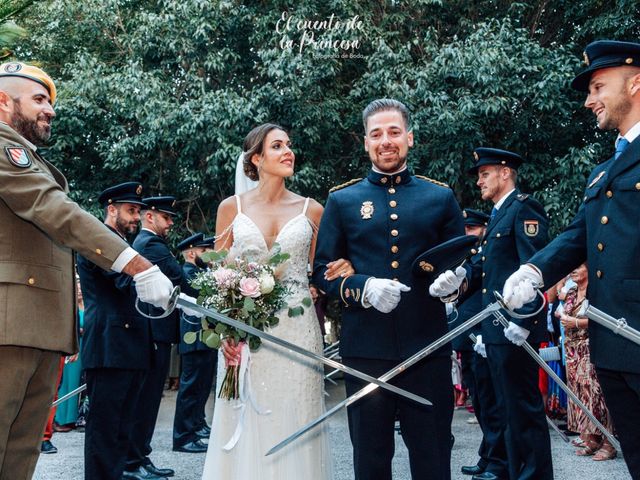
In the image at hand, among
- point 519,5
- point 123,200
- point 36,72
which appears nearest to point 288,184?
point 519,5

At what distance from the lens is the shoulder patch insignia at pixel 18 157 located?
3.46 metres

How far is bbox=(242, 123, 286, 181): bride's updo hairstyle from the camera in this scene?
16.2 ft

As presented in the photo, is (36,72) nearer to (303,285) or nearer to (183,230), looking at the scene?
(303,285)

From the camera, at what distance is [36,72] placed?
3900 mm

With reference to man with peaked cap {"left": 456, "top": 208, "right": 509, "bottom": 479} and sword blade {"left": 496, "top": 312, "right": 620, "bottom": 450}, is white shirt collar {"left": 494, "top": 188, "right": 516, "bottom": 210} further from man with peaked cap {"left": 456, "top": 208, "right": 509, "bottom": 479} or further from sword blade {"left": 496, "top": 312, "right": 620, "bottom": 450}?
sword blade {"left": 496, "top": 312, "right": 620, "bottom": 450}

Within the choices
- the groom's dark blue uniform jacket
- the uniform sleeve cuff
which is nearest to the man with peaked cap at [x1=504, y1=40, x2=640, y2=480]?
the groom's dark blue uniform jacket

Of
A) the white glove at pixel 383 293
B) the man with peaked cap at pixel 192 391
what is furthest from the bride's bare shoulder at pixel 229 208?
the man with peaked cap at pixel 192 391

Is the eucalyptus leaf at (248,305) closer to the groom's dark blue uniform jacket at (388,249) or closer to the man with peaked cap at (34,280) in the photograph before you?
the groom's dark blue uniform jacket at (388,249)

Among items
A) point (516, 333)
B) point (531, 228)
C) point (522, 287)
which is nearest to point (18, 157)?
point (522, 287)

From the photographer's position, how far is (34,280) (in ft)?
11.6

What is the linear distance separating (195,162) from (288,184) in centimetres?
173

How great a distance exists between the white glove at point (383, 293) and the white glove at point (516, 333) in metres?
1.63

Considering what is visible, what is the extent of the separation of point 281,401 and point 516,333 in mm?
1504

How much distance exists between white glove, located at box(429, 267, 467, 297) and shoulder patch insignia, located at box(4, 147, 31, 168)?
1896 mm
